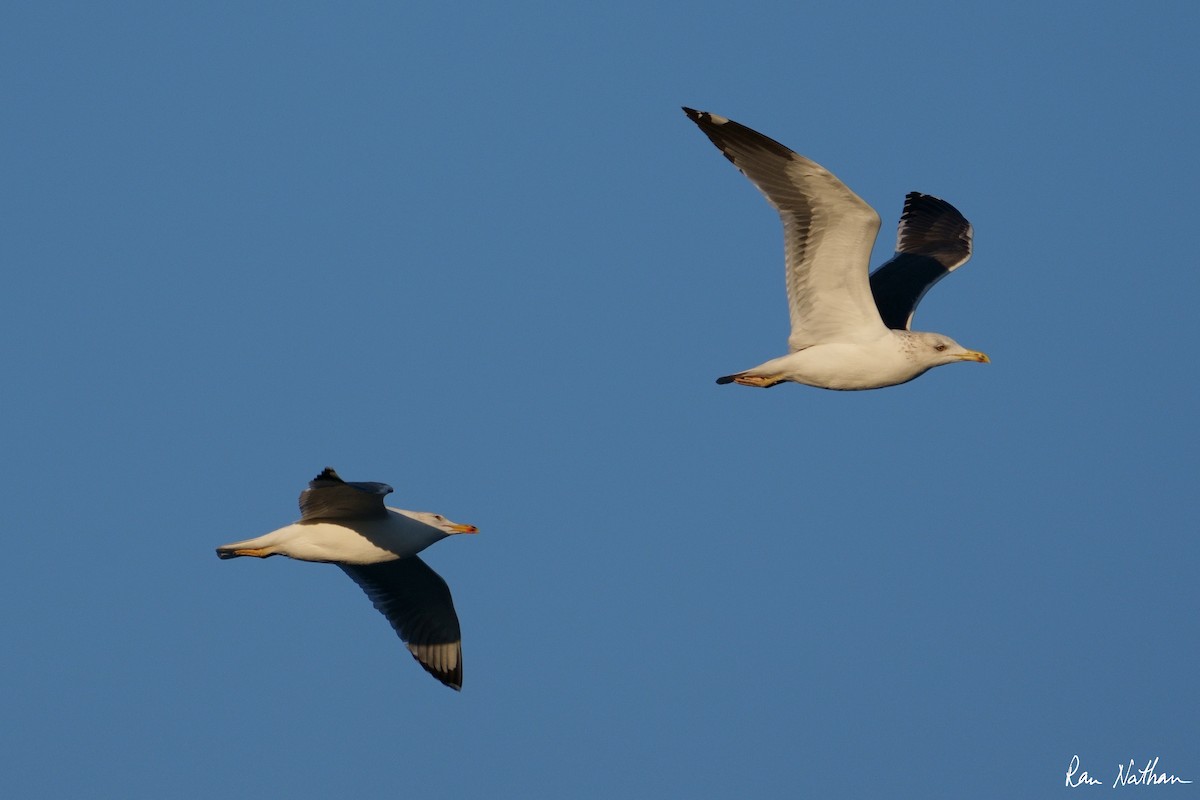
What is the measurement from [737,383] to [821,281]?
52.7 inches

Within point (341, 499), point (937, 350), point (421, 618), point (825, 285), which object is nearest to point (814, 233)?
point (825, 285)

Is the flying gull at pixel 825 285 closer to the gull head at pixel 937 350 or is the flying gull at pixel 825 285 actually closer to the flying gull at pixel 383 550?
the gull head at pixel 937 350

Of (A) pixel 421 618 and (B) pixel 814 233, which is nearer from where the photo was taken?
(B) pixel 814 233

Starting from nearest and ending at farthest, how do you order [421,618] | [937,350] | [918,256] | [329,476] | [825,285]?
[329,476] → [825,285] → [937,350] → [421,618] → [918,256]

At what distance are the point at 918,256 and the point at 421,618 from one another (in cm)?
739

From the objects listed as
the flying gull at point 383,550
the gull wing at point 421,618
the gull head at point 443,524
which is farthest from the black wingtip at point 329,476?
the gull wing at point 421,618

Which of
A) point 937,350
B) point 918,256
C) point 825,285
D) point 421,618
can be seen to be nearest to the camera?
point 825,285

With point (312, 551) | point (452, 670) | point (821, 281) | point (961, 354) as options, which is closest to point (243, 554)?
point (312, 551)

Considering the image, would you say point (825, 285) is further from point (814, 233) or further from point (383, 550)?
point (383, 550)

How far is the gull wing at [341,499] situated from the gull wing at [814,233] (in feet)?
14.7

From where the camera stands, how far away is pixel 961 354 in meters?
17.1

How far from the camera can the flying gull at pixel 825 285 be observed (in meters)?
15.9

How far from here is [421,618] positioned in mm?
19422

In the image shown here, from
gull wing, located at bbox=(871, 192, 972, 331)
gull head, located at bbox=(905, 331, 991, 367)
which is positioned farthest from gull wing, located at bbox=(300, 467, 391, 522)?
gull wing, located at bbox=(871, 192, 972, 331)
